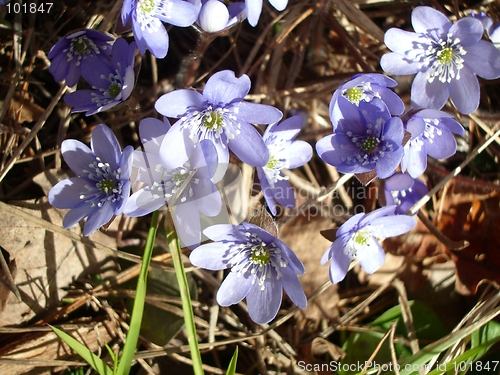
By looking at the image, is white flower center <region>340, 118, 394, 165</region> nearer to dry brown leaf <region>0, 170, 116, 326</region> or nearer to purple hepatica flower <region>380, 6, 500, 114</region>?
purple hepatica flower <region>380, 6, 500, 114</region>

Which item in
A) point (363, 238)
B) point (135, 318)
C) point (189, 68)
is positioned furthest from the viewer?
point (189, 68)

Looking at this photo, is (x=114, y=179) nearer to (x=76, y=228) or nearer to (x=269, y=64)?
(x=76, y=228)

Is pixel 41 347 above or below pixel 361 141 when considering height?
below

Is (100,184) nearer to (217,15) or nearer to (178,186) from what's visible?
(178,186)

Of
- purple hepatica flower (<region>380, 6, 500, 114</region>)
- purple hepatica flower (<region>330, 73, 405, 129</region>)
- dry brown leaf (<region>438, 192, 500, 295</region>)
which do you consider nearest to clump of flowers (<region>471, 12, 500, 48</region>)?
purple hepatica flower (<region>380, 6, 500, 114</region>)

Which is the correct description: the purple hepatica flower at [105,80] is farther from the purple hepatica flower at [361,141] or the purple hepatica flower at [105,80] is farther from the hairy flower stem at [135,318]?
the purple hepatica flower at [361,141]

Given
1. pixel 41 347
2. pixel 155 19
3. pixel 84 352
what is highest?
pixel 155 19

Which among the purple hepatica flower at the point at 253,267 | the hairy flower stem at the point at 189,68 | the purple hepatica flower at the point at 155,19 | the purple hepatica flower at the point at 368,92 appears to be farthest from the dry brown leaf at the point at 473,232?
→ the purple hepatica flower at the point at 155,19

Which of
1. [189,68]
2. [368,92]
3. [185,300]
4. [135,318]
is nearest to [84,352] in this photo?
[135,318]
